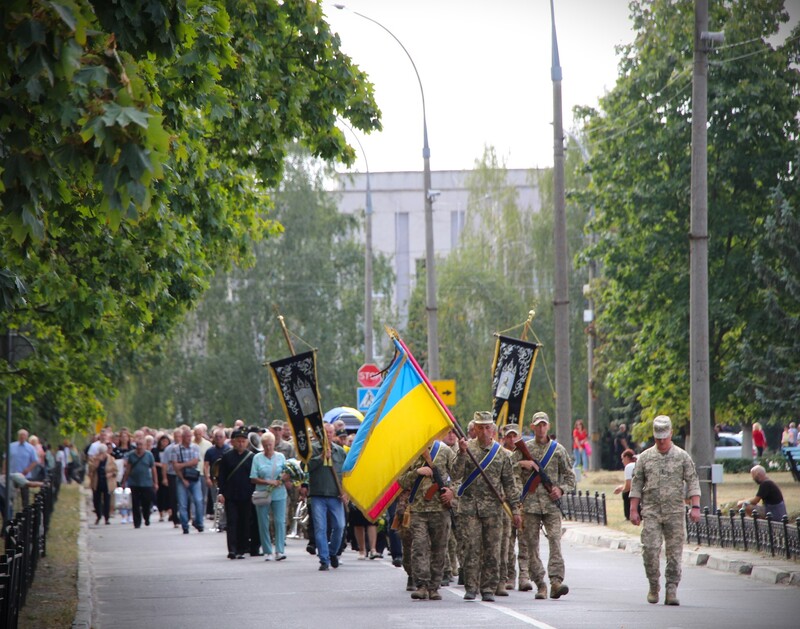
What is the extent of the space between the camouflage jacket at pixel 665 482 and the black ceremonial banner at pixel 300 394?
7391 millimetres

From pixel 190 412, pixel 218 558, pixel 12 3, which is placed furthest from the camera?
pixel 190 412

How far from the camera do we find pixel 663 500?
1556 cm

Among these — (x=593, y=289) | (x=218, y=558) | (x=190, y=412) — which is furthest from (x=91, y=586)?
(x=190, y=412)

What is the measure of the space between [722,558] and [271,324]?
137 feet

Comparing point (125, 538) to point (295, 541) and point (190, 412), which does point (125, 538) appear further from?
point (190, 412)

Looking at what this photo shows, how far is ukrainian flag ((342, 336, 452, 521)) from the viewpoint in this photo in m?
16.4

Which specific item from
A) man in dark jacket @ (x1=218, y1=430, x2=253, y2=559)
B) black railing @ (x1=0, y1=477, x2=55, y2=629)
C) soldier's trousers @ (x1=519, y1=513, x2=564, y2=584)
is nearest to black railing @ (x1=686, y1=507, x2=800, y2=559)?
soldier's trousers @ (x1=519, y1=513, x2=564, y2=584)

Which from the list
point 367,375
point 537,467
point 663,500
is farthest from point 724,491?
point 663,500

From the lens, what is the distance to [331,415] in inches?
1249

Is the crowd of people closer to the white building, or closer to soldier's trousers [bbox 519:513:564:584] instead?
soldier's trousers [bbox 519:513:564:584]

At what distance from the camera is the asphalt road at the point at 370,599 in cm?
1409

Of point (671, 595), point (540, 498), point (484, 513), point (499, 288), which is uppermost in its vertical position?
point (499, 288)

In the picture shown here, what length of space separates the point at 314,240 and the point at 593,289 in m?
15.7

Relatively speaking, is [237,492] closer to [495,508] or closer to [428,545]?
[428,545]
